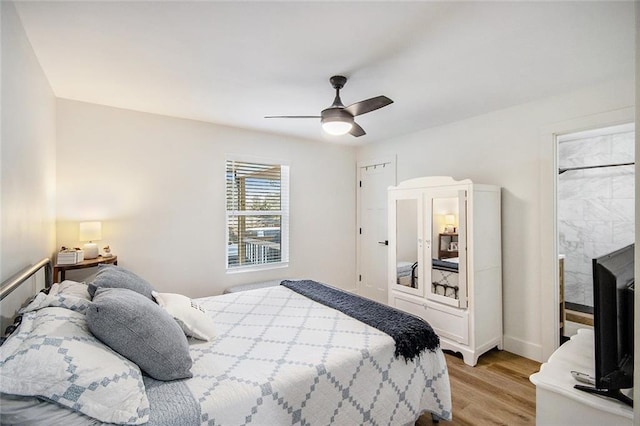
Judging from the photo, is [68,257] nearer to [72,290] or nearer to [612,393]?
[72,290]

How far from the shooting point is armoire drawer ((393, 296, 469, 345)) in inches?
118

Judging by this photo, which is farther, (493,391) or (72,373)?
(493,391)

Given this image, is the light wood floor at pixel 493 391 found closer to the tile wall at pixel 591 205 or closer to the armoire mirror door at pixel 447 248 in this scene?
the armoire mirror door at pixel 447 248

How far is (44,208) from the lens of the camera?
2.41 m

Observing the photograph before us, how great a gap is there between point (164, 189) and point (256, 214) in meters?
1.19

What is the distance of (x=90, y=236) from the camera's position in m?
2.90

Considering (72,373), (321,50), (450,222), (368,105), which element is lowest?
(72,373)

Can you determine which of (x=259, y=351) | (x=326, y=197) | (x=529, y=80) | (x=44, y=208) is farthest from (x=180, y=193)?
(x=529, y=80)

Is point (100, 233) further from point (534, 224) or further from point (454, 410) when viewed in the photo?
point (534, 224)

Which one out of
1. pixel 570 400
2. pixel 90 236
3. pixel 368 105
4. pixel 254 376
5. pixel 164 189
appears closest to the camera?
pixel 570 400

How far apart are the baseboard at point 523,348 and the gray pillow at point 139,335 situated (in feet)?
10.4

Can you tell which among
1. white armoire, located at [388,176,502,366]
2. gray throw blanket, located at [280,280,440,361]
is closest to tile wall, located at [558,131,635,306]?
white armoire, located at [388,176,502,366]

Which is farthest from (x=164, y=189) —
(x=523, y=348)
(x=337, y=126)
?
(x=523, y=348)

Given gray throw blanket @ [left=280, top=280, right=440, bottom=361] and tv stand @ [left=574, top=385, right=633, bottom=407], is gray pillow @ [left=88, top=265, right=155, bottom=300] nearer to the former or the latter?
gray throw blanket @ [left=280, top=280, right=440, bottom=361]
